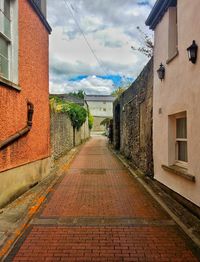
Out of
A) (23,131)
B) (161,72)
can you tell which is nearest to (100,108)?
(161,72)

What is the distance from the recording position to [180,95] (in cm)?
707

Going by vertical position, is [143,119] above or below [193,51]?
below

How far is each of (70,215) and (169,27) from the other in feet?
18.1

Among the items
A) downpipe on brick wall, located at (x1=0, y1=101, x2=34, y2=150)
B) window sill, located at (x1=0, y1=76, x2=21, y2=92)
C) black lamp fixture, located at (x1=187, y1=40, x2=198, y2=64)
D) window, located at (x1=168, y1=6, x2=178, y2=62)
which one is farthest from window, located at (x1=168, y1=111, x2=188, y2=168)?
window sill, located at (x1=0, y1=76, x2=21, y2=92)

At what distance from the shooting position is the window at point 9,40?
7328 millimetres

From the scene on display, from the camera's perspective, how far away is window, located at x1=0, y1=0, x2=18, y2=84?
733 cm

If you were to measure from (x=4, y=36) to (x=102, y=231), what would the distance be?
516 centimetres

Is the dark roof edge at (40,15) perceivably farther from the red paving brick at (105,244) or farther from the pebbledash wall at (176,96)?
the red paving brick at (105,244)

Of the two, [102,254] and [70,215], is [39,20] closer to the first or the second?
[70,215]

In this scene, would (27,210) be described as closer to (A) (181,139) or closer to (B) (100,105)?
(A) (181,139)

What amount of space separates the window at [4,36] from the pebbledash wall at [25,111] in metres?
0.44

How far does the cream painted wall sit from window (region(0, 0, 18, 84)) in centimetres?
406

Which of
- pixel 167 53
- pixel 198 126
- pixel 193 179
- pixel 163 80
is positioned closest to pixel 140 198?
pixel 193 179

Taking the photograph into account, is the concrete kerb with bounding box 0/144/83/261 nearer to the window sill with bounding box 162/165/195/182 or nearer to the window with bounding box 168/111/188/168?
the window sill with bounding box 162/165/195/182
